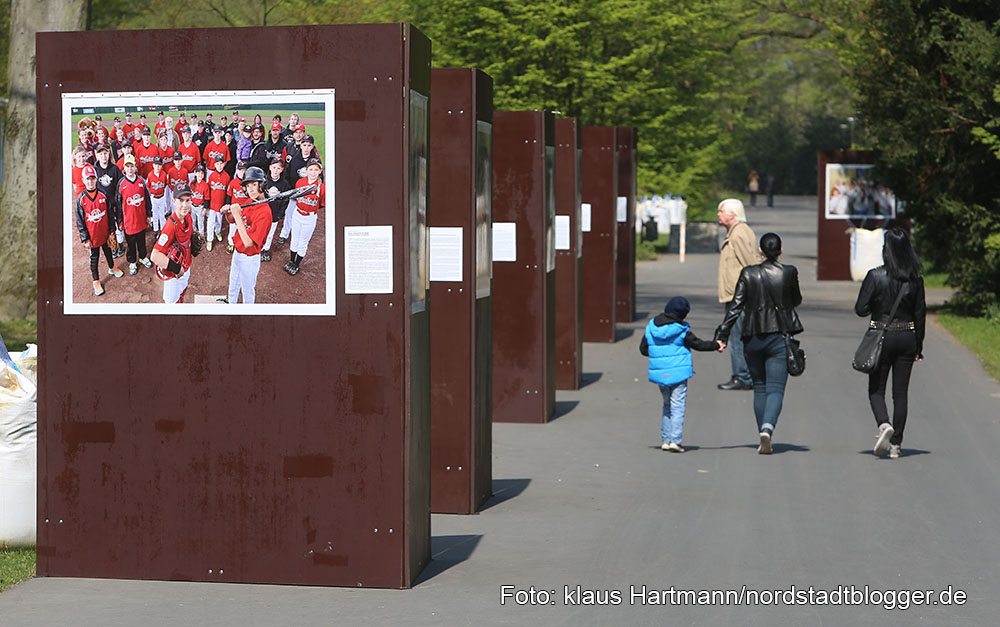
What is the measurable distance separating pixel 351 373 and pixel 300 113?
1.19 m

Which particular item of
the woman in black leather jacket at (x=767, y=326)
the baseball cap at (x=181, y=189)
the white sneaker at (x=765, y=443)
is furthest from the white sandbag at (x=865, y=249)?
the baseball cap at (x=181, y=189)

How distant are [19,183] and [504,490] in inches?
Result: 455

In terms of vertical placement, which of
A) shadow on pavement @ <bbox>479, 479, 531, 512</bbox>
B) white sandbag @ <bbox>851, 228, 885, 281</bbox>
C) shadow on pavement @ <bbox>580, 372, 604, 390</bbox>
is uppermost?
white sandbag @ <bbox>851, 228, 885, 281</bbox>

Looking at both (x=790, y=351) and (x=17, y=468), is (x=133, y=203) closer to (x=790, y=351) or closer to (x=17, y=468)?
(x=17, y=468)

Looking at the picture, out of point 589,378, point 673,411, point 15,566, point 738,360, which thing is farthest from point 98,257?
point 589,378

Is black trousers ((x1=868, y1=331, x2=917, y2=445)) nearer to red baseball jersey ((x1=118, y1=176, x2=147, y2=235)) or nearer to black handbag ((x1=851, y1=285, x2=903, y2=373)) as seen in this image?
black handbag ((x1=851, y1=285, x2=903, y2=373))

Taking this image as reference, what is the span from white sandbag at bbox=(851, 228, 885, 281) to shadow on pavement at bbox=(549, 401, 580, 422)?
52.1 ft

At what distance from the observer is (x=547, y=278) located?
43.2 feet

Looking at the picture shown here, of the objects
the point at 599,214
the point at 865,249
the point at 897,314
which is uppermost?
the point at 599,214

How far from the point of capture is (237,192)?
700cm

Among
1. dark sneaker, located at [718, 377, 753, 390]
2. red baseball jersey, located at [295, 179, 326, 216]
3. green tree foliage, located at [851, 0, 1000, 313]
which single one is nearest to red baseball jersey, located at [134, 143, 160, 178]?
red baseball jersey, located at [295, 179, 326, 216]

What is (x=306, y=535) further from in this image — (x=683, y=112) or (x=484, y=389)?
(x=683, y=112)

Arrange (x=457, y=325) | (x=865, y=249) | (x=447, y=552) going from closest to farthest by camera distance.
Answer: (x=447, y=552) → (x=457, y=325) → (x=865, y=249)

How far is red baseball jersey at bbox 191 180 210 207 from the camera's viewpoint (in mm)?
7031
